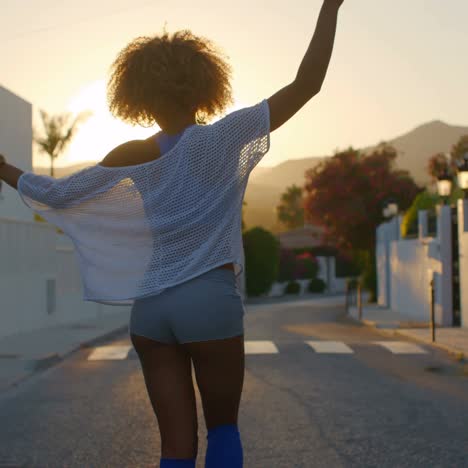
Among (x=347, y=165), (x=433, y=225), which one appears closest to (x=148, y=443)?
(x=433, y=225)

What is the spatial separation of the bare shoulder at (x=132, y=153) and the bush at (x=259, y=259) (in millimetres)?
48313

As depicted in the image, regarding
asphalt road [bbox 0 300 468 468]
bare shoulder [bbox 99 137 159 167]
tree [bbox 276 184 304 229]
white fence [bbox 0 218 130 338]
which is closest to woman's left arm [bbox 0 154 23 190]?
bare shoulder [bbox 99 137 159 167]

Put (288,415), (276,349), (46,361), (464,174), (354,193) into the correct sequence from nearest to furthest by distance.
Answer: (288,415), (46,361), (276,349), (464,174), (354,193)

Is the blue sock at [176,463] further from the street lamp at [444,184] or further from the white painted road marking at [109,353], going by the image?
the street lamp at [444,184]

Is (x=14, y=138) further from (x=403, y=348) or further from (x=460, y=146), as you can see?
(x=460, y=146)

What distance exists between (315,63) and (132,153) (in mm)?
594

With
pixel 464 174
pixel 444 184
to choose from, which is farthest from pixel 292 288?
pixel 464 174

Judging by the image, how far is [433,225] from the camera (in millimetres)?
25031

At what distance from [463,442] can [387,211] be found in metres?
29.7

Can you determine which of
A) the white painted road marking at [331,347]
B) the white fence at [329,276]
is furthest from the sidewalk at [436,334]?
the white fence at [329,276]

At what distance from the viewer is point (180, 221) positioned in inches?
102

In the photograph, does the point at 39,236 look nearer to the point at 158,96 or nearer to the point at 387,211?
the point at 387,211

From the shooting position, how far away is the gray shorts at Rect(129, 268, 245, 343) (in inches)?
99.1

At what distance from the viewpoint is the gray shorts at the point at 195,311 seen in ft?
8.26
